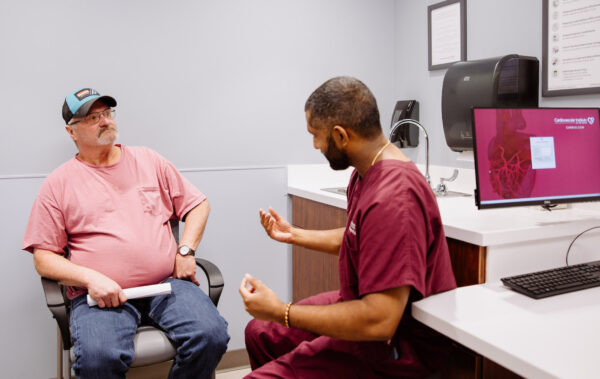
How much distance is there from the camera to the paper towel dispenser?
2057 millimetres

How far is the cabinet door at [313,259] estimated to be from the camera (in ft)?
7.56

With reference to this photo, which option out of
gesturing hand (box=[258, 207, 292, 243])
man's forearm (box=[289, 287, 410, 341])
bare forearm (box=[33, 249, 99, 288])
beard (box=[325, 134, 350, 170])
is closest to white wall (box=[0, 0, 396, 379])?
bare forearm (box=[33, 249, 99, 288])

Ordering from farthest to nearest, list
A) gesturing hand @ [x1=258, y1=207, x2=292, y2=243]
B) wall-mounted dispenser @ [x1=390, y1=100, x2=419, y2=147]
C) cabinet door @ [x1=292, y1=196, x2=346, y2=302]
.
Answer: wall-mounted dispenser @ [x1=390, y1=100, x2=419, y2=147], cabinet door @ [x1=292, y1=196, x2=346, y2=302], gesturing hand @ [x1=258, y1=207, x2=292, y2=243]

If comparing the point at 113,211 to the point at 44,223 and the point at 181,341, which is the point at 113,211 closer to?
the point at 44,223

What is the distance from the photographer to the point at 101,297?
66.2 inches

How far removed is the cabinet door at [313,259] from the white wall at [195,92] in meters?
0.10

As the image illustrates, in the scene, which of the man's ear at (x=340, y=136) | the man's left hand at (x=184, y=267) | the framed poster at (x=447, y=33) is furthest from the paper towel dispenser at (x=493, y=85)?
the man's left hand at (x=184, y=267)

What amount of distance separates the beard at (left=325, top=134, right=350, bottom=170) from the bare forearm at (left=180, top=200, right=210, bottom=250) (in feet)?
3.15

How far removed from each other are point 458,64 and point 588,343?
162 cm

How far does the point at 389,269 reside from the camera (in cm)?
106

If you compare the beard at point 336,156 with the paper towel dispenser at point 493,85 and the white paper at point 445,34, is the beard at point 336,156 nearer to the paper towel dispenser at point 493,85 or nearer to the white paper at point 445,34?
the paper towel dispenser at point 493,85

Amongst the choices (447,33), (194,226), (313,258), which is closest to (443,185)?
(313,258)

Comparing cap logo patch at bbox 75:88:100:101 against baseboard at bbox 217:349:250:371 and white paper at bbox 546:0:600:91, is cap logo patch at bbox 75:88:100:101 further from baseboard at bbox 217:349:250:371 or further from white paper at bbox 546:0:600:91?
white paper at bbox 546:0:600:91

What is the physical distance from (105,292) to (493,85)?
1741 millimetres
